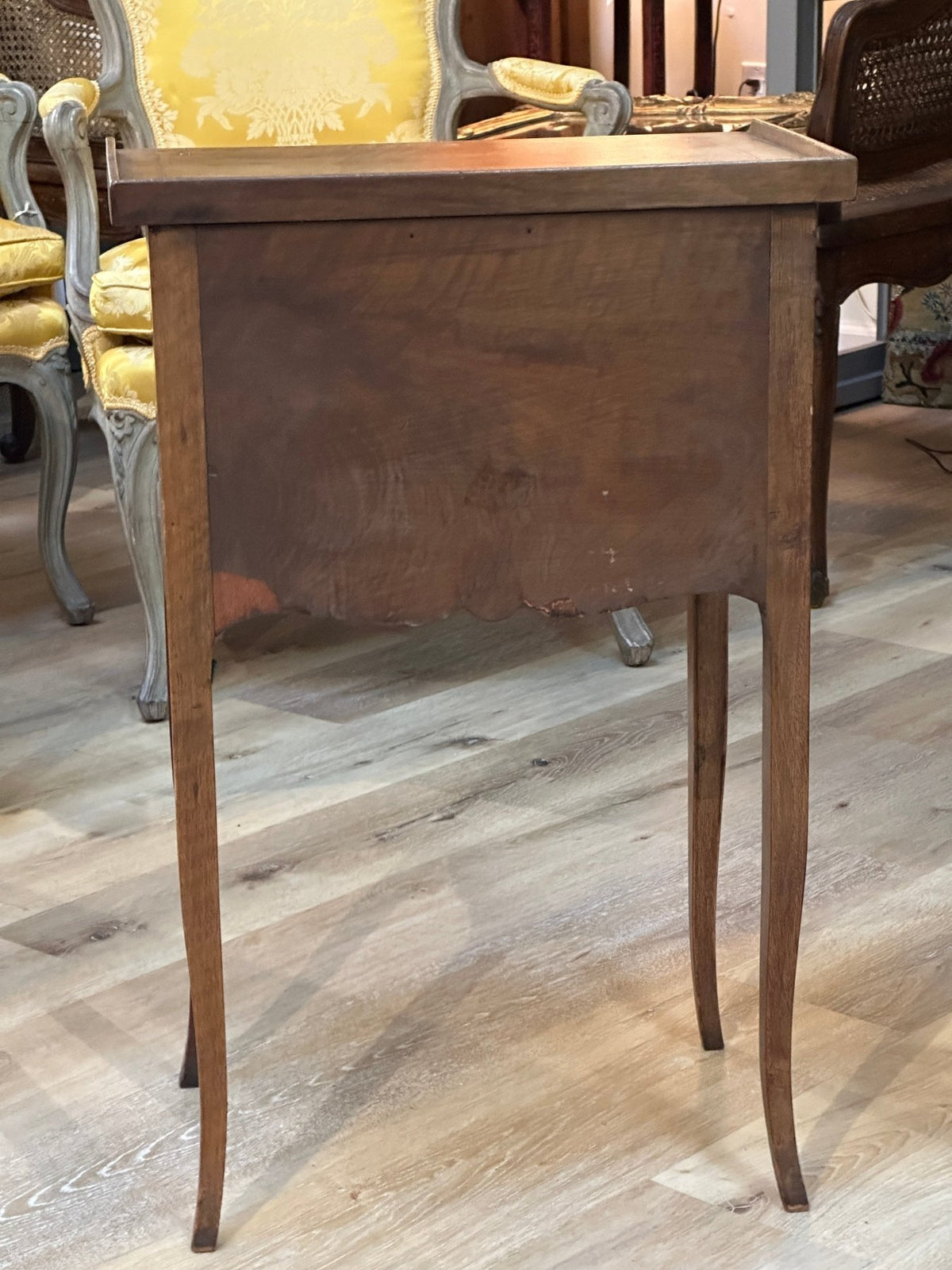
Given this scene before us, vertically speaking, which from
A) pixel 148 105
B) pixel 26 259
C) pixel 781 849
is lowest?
pixel 781 849

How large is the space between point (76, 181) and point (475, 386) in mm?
1354

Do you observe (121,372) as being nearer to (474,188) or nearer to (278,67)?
(278,67)

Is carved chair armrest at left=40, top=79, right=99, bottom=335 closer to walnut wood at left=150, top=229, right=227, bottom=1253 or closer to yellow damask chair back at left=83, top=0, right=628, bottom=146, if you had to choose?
yellow damask chair back at left=83, top=0, right=628, bottom=146

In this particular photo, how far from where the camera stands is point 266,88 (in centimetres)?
247

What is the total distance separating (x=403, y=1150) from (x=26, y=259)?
156 centimetres

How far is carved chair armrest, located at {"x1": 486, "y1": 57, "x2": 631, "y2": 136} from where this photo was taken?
2.30 meters

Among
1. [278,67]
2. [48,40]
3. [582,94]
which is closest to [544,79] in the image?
[582,94]

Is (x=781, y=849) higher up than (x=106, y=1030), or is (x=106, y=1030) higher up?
(x=781, y=849)

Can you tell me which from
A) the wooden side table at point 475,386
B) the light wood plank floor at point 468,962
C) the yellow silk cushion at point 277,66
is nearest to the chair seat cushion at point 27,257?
the yellow silk cushion at point 277,66

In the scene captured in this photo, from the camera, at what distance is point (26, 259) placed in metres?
2.47

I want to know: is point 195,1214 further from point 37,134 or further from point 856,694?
point 37,134

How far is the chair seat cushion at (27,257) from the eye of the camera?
2.46m

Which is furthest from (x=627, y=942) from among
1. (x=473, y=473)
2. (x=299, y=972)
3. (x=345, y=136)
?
(x=345, y=136)

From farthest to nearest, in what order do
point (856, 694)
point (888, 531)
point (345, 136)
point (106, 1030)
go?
point (888, 531) < point (345, 136) < point (856, 694) < point (106, 1030)
